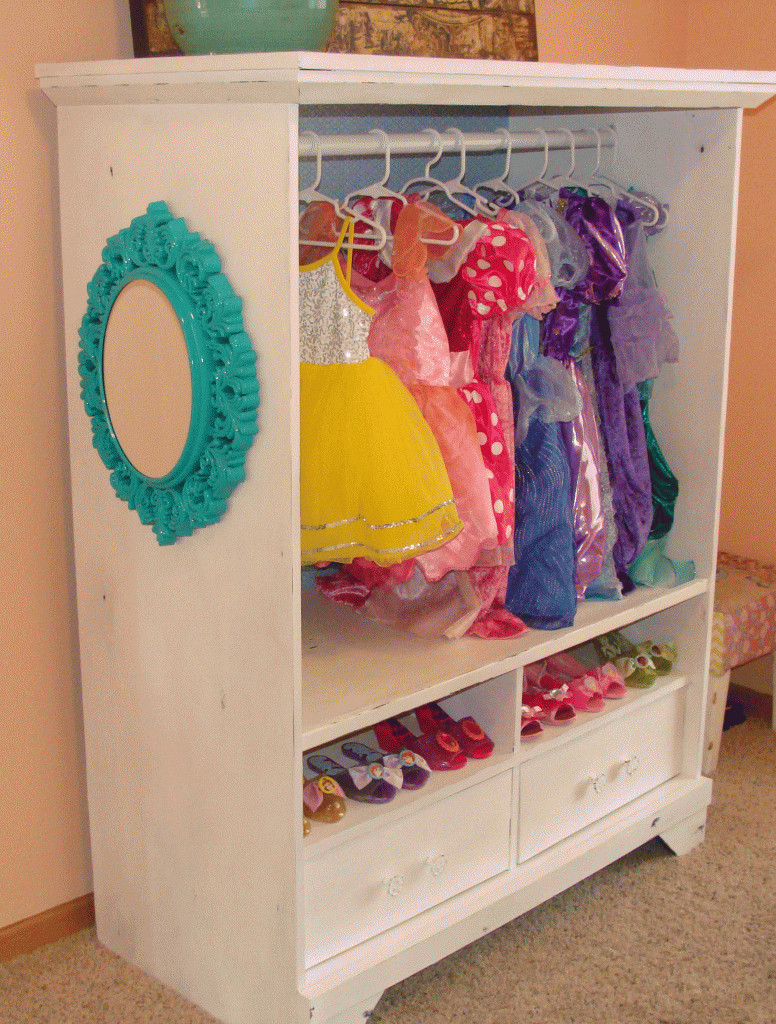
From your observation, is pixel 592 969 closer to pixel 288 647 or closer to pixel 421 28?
pixel 288 647

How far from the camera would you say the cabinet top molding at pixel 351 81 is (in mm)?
1280

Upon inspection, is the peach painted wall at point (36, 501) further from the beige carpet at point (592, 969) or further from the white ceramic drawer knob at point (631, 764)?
the white ceramic drawer knob at point (631, 764)

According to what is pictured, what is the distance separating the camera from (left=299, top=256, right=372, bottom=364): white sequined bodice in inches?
63.5

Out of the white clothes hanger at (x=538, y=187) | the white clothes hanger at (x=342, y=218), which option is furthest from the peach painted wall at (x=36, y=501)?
the white clothes hanger at (x=538, y=187)

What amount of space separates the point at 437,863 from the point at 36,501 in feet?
2.97

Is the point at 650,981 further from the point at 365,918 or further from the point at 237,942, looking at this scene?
the point at 237,942

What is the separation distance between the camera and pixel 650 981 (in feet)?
6.18

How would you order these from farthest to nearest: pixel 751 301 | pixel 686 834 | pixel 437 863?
1. pixel 751 301
2. pixel 686 834
3. pixel 437 863

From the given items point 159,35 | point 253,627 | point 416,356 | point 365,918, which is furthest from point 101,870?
point 159,35

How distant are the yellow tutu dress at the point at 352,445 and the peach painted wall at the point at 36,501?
0.46 meters

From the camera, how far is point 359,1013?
1.69 m

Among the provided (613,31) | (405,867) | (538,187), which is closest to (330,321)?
(538,187)

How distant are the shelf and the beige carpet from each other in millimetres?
519

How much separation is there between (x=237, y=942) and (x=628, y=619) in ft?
2.99
